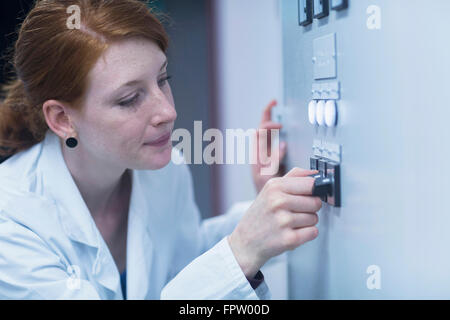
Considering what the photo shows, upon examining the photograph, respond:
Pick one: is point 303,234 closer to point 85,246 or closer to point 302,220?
point 302,220

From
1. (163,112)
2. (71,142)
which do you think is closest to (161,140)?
(163,112)

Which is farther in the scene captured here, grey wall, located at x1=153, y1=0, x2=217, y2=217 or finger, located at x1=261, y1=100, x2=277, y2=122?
finger, located at x1=261, y1=100, x2=277, y2=122

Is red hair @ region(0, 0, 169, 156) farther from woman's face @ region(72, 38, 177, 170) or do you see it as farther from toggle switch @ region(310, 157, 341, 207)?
toggle switch @ region(310, 157, 341, 207)

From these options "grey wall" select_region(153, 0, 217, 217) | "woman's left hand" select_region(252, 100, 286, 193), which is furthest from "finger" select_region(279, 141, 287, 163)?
"grey wall" select_region(153, 0, 217, 217)

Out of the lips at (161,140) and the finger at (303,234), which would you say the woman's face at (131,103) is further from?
the finger at (303,234)

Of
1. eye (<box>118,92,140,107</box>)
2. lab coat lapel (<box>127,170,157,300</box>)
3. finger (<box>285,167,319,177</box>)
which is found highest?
eye (<box>118,92,140,107</box>)

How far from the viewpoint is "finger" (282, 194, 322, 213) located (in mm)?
534

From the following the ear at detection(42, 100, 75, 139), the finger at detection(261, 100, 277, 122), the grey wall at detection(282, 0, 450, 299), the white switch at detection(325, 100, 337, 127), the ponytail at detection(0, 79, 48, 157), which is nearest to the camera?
the grey wall at detection(282, 0, 450, 299)

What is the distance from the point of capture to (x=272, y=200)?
1.79 ft

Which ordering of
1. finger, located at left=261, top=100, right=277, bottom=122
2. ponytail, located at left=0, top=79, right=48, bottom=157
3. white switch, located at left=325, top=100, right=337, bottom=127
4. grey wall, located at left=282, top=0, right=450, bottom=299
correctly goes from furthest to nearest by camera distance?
finger, located at left=261, top=100, right=277, bottom=122 < ponytail, located at left=0, top=79, right=48, bottom=157 < white switch, located at left=325, top=100, right=337, bottom=127 < grey wall, located at left=282, top=0, right=450, bottom=299

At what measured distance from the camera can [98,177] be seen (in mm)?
797

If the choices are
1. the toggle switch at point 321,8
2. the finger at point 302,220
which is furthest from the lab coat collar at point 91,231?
the toggle switch at point 321,8

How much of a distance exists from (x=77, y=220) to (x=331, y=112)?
42 centimetres

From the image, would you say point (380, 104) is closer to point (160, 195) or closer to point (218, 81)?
point (160, 195)
